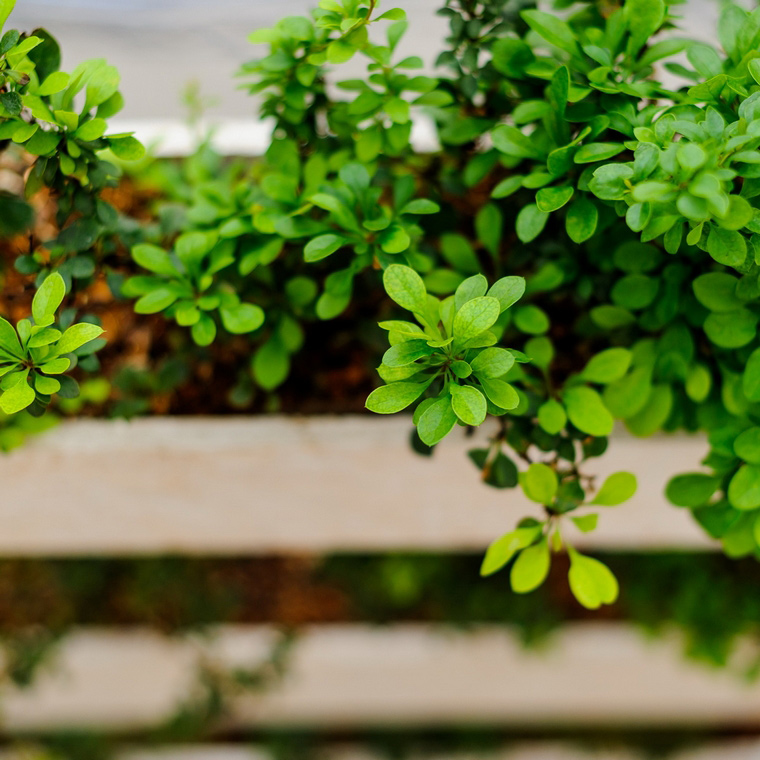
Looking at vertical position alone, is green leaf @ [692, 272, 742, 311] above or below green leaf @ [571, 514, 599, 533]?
above

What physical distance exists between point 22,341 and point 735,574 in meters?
1.39

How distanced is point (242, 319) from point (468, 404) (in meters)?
0.26

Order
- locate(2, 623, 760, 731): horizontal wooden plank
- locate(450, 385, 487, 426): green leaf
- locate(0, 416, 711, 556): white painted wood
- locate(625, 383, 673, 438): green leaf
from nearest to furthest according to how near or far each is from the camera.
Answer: locate(450, 385, 487, 426): green leaf → locate(625, 383, 673, 438): green leaf → locate(0, 416, 711, 556): white painted wood → locate(2, 623, 760, 731): horizontal wooden plank

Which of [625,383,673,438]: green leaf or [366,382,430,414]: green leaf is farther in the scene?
[625,383,673,438]: green leaf

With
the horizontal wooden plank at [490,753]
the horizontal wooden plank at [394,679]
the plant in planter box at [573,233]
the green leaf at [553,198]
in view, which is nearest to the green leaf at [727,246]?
the plant in planter box at [573,233]

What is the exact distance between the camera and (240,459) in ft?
2.63

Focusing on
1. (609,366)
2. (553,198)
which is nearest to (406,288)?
(553,198)

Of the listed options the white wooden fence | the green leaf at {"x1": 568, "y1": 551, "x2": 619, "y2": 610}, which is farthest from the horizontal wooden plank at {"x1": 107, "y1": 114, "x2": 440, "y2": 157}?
the green leaf at {"x1": 568, "y1": 551, "x2": 619, "y2": 610}

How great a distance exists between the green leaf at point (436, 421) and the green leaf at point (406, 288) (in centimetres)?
7

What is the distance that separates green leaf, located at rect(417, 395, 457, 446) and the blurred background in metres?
0.83

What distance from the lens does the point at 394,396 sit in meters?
0.44

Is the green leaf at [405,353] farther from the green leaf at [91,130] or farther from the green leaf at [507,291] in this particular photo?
the green leaf at [91,130]

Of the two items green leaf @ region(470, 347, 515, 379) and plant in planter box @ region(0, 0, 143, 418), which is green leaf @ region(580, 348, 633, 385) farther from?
plant in planter box @ region(0, 0, 143, 418)

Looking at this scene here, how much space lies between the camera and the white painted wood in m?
0.80
